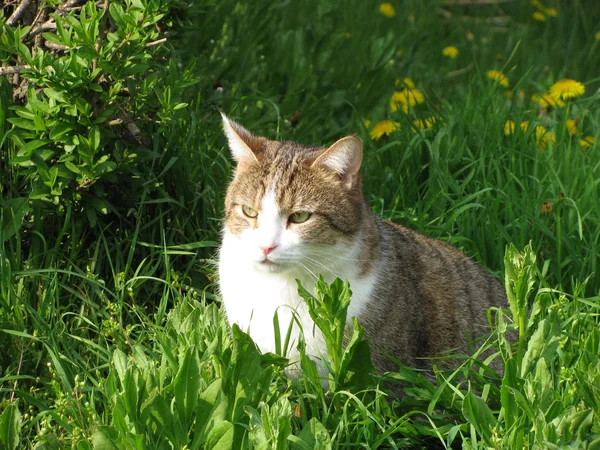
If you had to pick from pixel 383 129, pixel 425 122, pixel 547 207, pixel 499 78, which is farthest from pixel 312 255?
pixel 499 78

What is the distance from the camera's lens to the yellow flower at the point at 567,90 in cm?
491

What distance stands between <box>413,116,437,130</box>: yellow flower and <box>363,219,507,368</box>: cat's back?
1.00 metres

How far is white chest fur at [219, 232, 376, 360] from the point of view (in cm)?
304

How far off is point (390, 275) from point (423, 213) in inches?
35.8

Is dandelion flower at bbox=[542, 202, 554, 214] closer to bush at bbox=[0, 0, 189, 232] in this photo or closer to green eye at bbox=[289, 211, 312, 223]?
green eye at bbox=[289, 211, 312, 223]

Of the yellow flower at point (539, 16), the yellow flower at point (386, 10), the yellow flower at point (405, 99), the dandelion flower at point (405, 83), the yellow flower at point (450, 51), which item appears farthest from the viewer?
the yellow flower at point (539, 16)

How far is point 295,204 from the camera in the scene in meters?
3.11

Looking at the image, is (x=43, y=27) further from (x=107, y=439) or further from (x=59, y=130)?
(x=107, y=439)

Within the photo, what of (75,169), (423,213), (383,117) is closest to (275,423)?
(75,169)

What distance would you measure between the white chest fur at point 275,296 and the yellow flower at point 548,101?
2236mm

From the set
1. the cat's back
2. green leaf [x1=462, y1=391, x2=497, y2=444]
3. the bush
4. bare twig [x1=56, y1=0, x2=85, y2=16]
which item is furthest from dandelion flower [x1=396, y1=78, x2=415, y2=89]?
green leaf [x1=462, y1=391, x2=497, y2=444]

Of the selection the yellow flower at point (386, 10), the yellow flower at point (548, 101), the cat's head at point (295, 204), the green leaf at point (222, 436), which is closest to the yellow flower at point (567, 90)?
the yellow flower at point (548, 101)

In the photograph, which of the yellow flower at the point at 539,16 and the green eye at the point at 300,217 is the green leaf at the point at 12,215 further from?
the yellow flower at the point at 539,16

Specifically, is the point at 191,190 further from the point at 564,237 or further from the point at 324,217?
the point at 564,237
